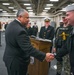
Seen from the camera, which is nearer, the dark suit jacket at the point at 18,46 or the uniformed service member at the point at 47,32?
the dark suit jacket at the point at 18,46

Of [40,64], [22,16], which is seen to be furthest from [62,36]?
[22,16]

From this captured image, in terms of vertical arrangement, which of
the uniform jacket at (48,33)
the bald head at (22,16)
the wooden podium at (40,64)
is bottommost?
the wooden podium at (40,64)

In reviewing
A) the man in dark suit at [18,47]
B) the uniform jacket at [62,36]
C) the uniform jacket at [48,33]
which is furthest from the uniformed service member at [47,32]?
the man in dark suit at [18,47]

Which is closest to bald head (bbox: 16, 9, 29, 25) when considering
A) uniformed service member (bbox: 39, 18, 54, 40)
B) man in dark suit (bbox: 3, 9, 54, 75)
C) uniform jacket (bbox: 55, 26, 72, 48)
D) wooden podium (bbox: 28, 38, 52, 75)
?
man in dark suit (bbox: 3, 9, 54, 75)

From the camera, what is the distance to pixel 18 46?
2918mm

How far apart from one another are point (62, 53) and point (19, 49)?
0.69m

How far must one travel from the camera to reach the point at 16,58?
2.94m

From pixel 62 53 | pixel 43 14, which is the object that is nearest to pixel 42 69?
pixel 62 53

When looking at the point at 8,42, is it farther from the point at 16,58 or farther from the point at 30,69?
the point at 30,69

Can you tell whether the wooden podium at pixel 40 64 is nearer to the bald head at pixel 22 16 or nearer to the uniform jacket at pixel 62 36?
the uniform jacket at pixel 62 36

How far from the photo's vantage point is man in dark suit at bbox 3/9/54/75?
111 inches

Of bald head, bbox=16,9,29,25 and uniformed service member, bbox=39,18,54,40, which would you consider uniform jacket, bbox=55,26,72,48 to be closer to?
uniformed service member, bbox=39,18,54,40

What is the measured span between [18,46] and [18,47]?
23mm

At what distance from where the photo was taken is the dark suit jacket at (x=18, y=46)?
2.82m
